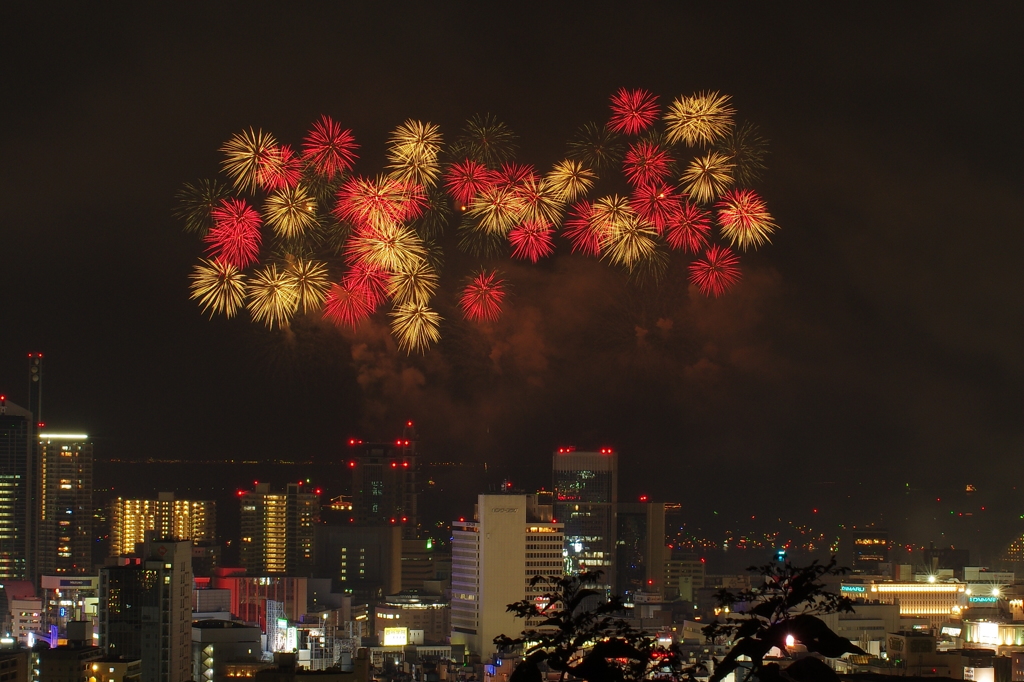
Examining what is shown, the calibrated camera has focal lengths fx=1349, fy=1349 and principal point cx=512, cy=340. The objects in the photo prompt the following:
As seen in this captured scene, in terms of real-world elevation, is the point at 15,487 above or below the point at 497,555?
above

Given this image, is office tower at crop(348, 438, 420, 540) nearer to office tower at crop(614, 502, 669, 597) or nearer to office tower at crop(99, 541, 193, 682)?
office tower at crop(614, 502, 669, 597)

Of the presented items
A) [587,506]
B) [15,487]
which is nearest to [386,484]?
[587,506]

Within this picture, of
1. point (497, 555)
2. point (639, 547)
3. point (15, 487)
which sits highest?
point (15, 487)

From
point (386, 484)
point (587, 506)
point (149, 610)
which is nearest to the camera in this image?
point (149, 610)

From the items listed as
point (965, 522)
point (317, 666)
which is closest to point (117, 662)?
point (317, 666)

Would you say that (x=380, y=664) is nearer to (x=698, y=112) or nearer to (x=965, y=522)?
(x=965, y=522)

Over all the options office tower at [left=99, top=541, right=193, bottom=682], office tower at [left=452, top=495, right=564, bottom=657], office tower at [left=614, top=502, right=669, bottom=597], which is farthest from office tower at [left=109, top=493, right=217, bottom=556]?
office tower at [left=99, top=541, right=193, bottom=682]

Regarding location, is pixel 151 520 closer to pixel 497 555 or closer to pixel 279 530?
pixel 279 530
